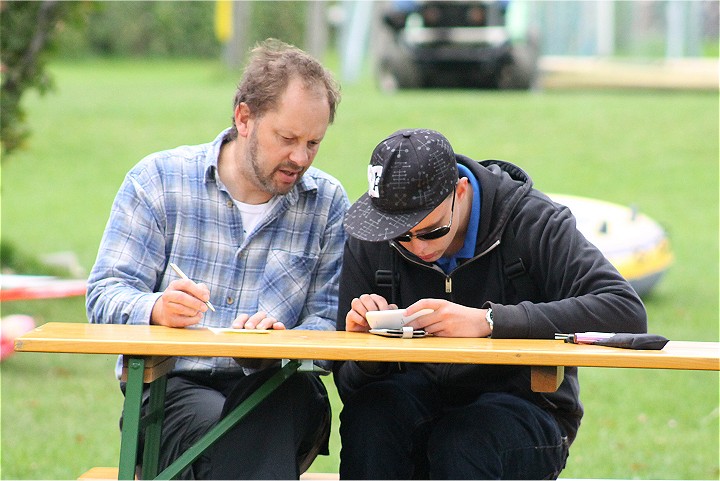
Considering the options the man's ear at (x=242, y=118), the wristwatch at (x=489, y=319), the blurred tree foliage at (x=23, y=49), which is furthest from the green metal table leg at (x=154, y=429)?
the blurred tree foliage at (x=23, y=49)

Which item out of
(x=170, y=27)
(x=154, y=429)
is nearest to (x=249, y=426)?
(x=154, y=429)

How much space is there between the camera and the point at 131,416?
3.01 metres

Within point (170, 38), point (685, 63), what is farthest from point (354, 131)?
point (170, 38)

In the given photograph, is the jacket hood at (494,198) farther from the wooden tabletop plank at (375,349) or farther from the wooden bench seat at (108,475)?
the wooden bench seat at (108,475)

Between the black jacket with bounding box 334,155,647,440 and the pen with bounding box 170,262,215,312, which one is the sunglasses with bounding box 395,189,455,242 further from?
the pen with bounding box 170,262,215,312

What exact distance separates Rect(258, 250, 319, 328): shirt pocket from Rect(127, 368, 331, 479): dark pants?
246mm

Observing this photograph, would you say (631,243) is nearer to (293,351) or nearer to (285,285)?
(285,285)

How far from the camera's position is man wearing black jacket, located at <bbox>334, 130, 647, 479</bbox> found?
3098 mm

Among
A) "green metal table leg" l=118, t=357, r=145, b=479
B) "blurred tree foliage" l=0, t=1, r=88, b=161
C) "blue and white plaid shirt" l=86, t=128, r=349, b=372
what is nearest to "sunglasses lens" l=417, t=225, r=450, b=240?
"blue and white plaid shirt" l=86, t=128, r=349, b=372

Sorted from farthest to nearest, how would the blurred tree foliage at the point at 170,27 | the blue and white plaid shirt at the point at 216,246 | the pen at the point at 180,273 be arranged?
the blurred tree foliage at the point at 170,27, the blue and white plaid shirt at the point at 216,246, the pen at the point at 180,273

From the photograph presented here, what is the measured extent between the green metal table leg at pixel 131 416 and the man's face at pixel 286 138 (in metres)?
0.90

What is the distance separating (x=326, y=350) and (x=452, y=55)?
14293 mm

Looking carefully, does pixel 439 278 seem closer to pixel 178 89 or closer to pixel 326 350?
pixel 326 350

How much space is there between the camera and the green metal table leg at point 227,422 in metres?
3.10
